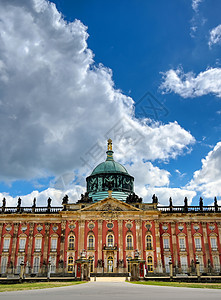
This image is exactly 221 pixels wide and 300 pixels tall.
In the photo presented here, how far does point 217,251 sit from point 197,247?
11.1ft

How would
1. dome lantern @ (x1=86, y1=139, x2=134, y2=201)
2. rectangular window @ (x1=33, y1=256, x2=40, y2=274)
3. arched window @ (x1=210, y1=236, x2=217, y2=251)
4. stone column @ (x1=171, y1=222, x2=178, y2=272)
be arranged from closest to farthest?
rectangular window @ (x1=33, y1=256, x2=40, y2=274)
stone column @ (x1=171, y1=222, x2=178, y2=272)
arched window @ (x1=210, y1=236, x2=217, y2=251)
dome lantern @ (x1=86, y1=139, x2=134, y2=201)

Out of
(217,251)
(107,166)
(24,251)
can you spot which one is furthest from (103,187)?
(217,251)

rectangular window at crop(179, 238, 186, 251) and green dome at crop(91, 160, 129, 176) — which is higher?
green dome at crop(91, 160, 129, 176)

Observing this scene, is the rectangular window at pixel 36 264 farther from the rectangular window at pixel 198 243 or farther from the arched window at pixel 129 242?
the rectangular window at pixel 198 243

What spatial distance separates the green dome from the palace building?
9.82m

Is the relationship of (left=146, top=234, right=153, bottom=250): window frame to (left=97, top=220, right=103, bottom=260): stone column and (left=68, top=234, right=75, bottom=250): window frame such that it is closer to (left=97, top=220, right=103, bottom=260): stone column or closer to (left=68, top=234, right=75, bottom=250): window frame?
(left=97, top=220, right=103, bottom=260): stone column

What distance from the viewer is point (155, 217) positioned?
162 feet

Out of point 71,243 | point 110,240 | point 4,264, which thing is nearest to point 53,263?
point 71,243

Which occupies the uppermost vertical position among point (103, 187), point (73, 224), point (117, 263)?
point (103, 187)

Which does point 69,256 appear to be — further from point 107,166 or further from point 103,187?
point 107,166

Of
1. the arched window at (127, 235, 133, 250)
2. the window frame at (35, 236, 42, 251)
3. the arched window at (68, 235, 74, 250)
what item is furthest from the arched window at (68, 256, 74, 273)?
the arched window at (127, 235, 133, 250)

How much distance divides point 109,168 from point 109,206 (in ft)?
40.4

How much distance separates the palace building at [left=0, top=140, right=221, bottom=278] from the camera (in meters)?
46.7

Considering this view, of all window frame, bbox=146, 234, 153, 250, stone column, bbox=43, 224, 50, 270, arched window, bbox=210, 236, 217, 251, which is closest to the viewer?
window frame, bbox=146, 234, 153, 250
